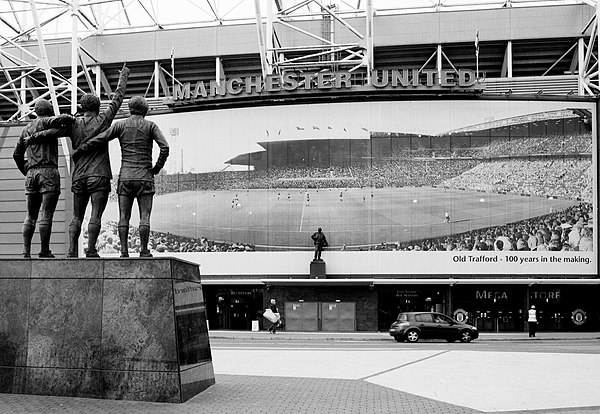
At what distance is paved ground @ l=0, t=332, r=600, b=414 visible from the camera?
521 inches

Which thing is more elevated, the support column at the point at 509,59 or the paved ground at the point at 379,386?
the support column at the point at 509,59

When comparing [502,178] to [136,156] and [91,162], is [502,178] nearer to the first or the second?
[136,156]

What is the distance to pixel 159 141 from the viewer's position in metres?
15.4

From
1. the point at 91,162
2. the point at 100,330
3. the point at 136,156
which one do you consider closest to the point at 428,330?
the point at 136,156

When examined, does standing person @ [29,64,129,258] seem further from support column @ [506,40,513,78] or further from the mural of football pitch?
support column @ [506,40,513,78]

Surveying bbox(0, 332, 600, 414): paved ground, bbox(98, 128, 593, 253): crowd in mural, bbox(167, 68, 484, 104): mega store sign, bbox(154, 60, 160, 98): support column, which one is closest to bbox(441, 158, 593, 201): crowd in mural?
bbox(98, 128, 593, 253): crowd in mural

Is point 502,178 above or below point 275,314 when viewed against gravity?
above

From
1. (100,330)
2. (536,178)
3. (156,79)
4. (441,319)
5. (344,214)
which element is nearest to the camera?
(100,330)

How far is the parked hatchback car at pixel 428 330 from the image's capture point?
33.2 meters

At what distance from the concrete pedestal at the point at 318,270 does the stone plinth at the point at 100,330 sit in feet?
93.7

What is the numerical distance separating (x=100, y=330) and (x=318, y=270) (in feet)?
97.1

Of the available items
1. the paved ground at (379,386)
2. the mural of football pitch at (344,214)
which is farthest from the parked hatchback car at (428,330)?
the mural of football pitch at (344,214)

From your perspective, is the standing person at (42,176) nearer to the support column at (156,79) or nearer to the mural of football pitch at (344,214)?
the mural of football pitch at (344,214)

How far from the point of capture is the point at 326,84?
4356 cm
